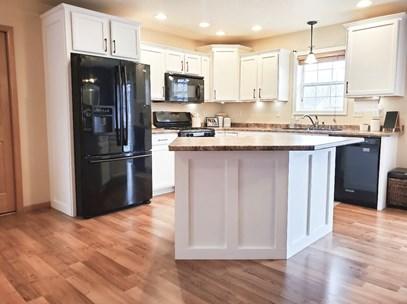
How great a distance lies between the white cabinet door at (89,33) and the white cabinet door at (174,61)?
1.36m

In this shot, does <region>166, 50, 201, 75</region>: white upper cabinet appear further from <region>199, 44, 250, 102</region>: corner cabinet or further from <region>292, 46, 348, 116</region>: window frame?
<region>292, 46, 348, 116</region>: window frame

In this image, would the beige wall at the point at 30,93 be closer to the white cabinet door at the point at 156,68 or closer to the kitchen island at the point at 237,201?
the white cabinet door at the point at 156,68

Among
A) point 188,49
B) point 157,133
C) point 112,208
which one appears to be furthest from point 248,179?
point 188,49

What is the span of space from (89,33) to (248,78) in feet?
9.31

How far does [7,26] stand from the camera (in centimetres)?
362

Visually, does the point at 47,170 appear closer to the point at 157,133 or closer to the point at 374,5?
the point at 157,133

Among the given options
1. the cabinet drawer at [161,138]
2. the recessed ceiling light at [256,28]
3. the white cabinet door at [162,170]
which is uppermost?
the recessed ceiling light at [256,28]

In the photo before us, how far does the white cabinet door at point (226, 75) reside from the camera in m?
5.64

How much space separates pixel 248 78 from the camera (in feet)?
18.4

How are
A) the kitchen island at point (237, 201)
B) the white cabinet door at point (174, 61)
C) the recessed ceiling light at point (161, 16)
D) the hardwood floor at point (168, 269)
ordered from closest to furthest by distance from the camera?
the hardwood floor at point (168, 269) < the kitchen island at point (237, 201) < the recessed ceiling light at point (161, 16) < the white cabinet door at point (174, 61)

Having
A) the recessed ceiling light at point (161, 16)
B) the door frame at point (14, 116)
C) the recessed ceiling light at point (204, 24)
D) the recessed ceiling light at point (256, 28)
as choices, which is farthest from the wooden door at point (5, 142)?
the recessed ceiling light at point (256, 28)

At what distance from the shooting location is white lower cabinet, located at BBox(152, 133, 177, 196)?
4531 millimetres

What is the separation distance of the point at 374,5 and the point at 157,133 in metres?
3.17

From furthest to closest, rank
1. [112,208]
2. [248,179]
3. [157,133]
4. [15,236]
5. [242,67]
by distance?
[242,67], [157,133], [112,208], [15,236], [248,179]
